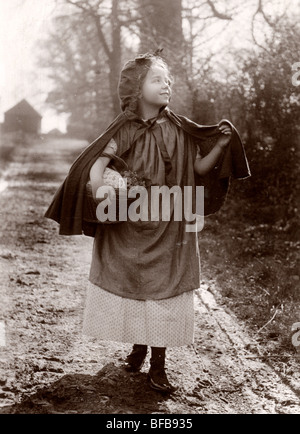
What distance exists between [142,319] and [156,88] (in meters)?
1.34

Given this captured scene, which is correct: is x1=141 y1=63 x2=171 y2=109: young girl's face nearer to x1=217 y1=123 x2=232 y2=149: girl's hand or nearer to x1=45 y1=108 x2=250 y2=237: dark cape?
x1=45 y1=108 x2=250 y2=237: dark cape

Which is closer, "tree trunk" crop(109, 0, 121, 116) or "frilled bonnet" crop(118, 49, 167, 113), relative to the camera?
"frilled bonnet" crop(118, 49, 167, 113)

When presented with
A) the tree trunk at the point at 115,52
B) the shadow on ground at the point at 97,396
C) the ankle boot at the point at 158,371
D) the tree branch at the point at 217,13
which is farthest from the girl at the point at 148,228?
the tree trunk at the point at 115,52

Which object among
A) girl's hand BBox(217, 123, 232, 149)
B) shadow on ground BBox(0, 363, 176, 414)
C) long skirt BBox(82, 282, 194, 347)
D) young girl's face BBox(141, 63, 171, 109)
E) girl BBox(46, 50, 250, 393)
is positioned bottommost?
shadow on ground BBox(0, 363, 176, 414)

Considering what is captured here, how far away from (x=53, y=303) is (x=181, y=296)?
6.50 feet

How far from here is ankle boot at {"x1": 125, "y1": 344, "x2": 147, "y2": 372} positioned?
13.1 ft

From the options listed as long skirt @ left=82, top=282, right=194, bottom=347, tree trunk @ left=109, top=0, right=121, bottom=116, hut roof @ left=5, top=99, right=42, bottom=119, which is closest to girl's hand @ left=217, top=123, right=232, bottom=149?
long skirt @ left=82, top=282, right=194, bottom=347

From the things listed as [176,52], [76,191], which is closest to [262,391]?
[76,191]

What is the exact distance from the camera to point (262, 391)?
3.83 metres

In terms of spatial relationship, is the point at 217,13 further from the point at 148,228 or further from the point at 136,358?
the point at 136,358

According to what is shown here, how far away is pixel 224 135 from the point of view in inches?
151

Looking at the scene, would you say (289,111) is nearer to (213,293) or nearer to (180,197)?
(213,293)

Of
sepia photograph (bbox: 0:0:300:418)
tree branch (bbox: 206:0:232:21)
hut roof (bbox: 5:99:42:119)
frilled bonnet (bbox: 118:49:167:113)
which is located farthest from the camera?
hut roof (bbox: 5:99:42:119)
